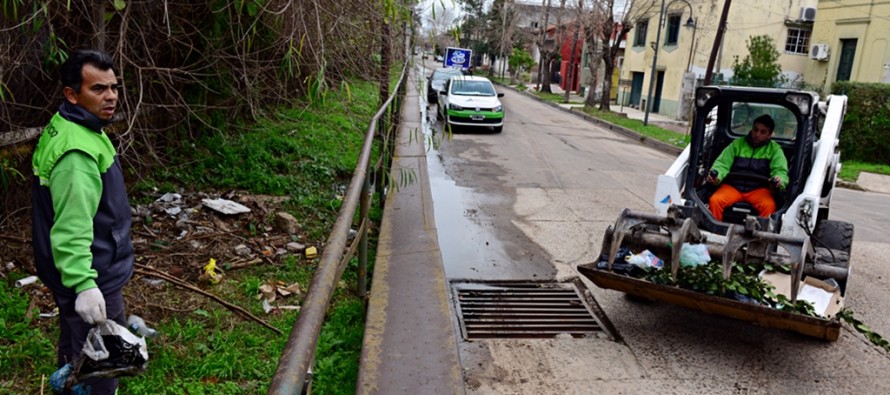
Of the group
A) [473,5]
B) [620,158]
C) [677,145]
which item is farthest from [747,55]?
[473,5]

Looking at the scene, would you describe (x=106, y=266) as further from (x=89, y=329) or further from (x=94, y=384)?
(x=94, y=384)

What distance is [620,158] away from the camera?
49.2 feet

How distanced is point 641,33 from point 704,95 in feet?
94.4

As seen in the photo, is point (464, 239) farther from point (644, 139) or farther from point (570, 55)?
point (570, 55)

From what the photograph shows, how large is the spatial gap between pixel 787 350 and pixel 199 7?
5.38 meters

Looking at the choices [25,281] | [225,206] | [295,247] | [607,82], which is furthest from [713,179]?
[607,82]

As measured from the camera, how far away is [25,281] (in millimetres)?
4367

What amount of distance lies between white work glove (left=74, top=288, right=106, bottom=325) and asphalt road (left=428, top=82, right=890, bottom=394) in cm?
225

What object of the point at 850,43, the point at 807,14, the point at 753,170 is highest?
the point at 807,14

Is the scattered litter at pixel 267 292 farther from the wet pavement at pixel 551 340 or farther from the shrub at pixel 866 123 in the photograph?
the shrub at pixel 866 123

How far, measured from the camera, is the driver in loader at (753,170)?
592 centimetres

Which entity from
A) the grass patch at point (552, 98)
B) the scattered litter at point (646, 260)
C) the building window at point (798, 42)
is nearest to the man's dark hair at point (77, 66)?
the scattered litter at point (646, 260)

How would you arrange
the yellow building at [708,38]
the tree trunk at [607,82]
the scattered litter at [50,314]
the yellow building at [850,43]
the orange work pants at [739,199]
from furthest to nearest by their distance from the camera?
the tree trunk at [607,82] < the yellow building at [708,38] < the yellow building at [850,43] < the orange work pants at [739,199] < the scattered litter at [50,314]

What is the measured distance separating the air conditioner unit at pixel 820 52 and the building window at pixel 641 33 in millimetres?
9446
